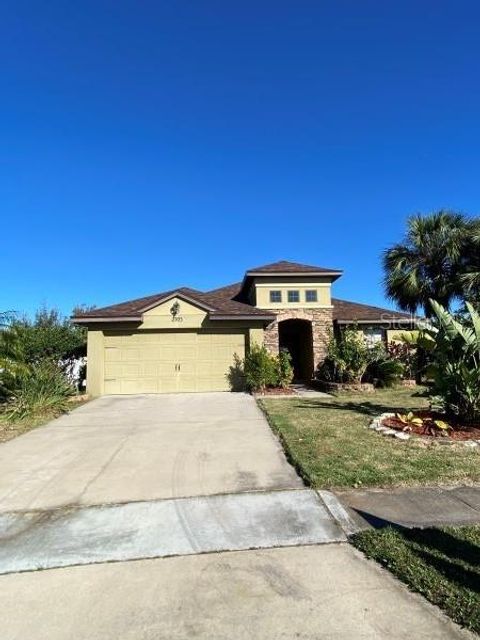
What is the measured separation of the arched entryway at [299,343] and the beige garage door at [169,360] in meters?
4.74

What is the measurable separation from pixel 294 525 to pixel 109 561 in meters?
1.75

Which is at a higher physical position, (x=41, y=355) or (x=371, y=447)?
(x=41, y=355)

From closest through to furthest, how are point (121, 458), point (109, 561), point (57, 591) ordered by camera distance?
point (57, 591) < point (109, 561) < point (121, 458)

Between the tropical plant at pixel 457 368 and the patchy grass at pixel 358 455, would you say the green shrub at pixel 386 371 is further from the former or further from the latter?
the tropical plant at pixel 457 368

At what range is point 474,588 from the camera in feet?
10.5

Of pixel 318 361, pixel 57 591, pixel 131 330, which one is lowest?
pixel 57 591

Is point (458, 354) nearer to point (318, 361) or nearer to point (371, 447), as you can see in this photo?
point (371, 447)

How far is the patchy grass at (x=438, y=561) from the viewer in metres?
3.04

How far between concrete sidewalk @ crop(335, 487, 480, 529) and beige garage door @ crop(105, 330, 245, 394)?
12083 mm

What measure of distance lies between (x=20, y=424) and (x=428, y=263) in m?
15.2

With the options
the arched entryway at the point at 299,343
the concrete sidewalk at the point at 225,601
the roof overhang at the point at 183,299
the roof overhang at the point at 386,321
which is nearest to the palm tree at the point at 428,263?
the roof overhang at the point at 386,321

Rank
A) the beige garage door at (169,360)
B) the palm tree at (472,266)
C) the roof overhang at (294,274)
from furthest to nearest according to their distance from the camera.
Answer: the roof overhang at (294,274) < the beige garage door at (169,360) < the palm tree at (472,266)

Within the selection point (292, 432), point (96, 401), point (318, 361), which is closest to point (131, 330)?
point (96, 401)

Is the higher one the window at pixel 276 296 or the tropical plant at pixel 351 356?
the window at pixel 276 296
